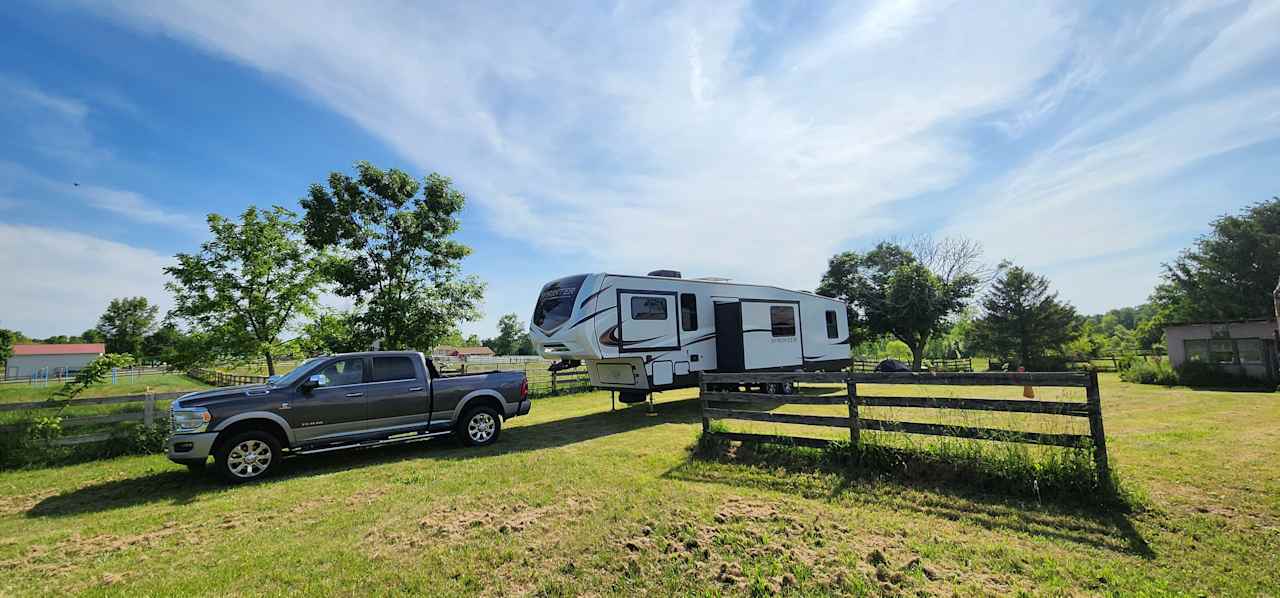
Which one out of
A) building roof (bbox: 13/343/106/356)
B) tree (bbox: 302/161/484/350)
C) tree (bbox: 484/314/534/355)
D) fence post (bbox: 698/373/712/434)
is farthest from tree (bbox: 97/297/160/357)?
fence post (bbox: 698/373/712/434)

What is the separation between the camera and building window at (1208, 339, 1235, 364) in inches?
675

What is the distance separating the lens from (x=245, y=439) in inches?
271

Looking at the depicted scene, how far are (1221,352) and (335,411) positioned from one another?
25.9 metres

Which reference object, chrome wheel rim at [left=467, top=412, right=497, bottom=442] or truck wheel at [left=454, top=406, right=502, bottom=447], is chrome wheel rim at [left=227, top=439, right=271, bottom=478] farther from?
chrome wheel rim at [left=467, top=412, right=497, bottom=442]

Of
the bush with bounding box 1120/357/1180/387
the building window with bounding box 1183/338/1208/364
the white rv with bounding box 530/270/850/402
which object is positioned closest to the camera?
the white rv with bounding box 530/270/850/402

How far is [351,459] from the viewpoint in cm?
820

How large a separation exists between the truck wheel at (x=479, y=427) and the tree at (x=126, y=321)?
81306mm

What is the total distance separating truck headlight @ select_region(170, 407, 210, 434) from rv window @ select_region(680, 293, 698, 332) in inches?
344

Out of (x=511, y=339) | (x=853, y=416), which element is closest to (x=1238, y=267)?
(x=853, y=416)

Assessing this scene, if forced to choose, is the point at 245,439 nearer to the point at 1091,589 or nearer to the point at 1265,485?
the point at 1091,589

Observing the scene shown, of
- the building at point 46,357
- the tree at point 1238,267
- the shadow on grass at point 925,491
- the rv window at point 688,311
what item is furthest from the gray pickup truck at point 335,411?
the building at point 46,357

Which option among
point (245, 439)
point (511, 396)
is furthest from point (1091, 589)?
point (245, 439)

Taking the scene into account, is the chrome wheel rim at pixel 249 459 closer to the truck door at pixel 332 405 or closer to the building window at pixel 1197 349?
the truck door at pixel 332 405

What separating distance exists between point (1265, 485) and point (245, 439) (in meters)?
11.1
